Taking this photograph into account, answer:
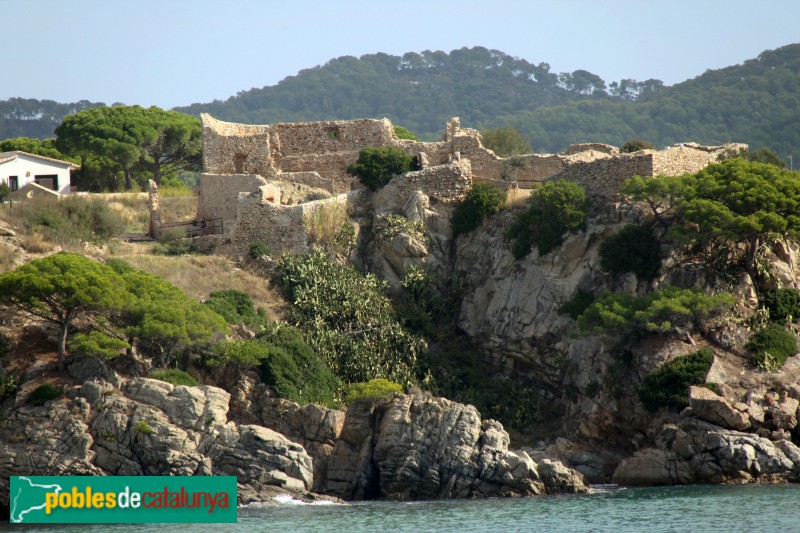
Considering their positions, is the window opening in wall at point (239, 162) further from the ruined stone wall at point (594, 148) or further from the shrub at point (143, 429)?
the shrub at point (143, 429)

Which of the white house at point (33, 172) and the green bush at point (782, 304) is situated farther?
the white house at point (33, 172)

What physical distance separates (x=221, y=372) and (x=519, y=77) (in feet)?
413

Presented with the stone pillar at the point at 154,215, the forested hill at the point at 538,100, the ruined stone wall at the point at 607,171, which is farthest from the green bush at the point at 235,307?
the forested hill at the point at 538,100

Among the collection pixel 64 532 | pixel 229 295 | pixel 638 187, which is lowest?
pixel 64 532

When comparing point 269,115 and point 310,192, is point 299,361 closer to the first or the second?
point 310,192

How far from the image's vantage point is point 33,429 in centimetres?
3941

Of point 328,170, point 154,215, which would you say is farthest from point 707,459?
point 154,215

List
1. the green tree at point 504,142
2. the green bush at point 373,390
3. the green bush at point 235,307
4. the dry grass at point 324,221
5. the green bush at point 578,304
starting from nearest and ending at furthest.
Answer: the green bush at point 373,390 < the green bush at point 235,307 < the green bush at point 578,304 < the dry grass at point 324,221 < the green tree at point 504,142

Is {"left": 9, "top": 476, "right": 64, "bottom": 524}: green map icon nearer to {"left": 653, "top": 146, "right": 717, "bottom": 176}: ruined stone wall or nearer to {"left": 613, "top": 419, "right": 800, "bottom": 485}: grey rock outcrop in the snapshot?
{"left": 613, "top": 419, "right": 800, "bottom": 485}: grey rock outcrop

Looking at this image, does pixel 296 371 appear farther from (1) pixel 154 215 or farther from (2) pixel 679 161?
(2) pixel 679 161

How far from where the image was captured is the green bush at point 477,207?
2023 inches

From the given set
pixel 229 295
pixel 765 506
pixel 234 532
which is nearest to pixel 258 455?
pixel 234 532

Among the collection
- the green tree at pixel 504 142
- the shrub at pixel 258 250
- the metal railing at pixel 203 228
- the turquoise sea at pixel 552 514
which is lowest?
the turquoise sea at pixel 552 514

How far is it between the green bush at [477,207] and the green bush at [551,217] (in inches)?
86.6
